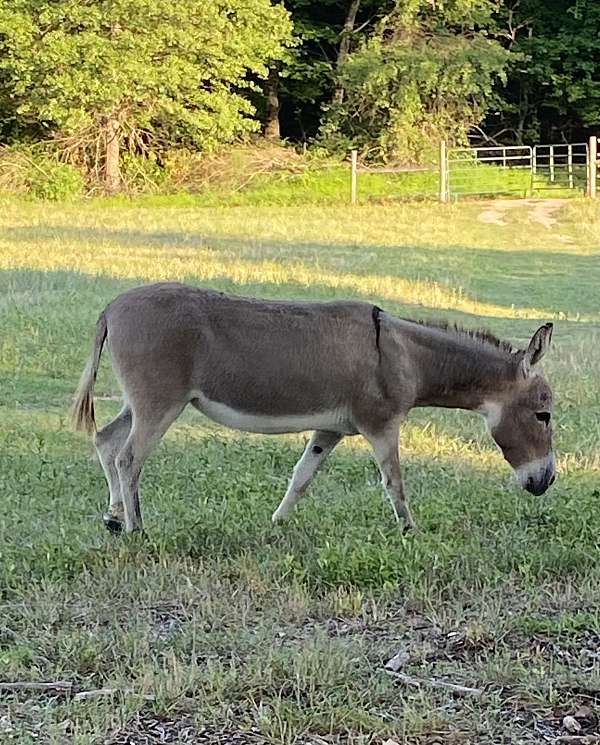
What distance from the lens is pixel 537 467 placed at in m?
5.63

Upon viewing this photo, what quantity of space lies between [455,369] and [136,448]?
1625 mm

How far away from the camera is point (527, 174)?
32.9 meters

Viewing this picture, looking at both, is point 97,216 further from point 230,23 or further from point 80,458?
point 80,458

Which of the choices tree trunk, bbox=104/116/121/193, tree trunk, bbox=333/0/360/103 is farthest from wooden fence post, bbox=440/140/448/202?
tree trunk, bbox=104/116/121/193

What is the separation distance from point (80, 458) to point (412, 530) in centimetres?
245

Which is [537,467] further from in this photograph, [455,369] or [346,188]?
[346,188]

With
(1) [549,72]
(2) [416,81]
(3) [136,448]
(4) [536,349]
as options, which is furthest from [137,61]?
(3) [136,448]

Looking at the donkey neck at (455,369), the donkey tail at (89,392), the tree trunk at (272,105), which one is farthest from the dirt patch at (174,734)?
the tree trunk at (272,105)

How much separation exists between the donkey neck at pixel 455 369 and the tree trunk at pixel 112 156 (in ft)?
87.4

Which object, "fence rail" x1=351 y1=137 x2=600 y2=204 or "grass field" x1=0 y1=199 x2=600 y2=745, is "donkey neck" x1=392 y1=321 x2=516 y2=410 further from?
"fence rail" x1=351 y1=137 x2=600 y2=204

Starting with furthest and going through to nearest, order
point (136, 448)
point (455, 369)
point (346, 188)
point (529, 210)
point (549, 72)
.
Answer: point (549, 72)
point (346, 188)
point (529, 210)
point (455, 369)
point (136, 448)

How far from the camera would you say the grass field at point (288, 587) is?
3.55m

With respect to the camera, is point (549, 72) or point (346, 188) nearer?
point (346, 188)

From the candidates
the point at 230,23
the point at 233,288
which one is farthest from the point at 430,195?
the point at 233,288
